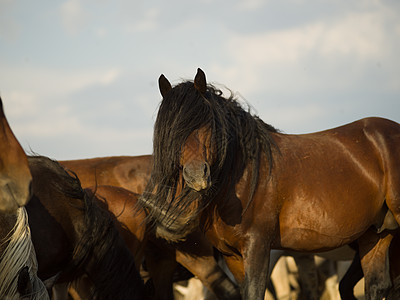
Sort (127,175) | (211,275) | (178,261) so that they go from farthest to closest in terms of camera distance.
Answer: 1. (127,175)
2. (178,261)
3. (211,275)

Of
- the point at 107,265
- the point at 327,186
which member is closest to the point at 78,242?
the point at 107,265

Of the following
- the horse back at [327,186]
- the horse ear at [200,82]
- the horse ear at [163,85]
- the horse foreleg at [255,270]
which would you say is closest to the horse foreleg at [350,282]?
the horse back at [327,186]

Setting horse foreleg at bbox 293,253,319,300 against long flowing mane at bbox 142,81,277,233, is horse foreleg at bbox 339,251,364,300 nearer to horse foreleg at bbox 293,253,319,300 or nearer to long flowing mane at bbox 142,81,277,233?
horse foreleg at bbox 293,253,319,300

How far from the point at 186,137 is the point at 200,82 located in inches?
18.6

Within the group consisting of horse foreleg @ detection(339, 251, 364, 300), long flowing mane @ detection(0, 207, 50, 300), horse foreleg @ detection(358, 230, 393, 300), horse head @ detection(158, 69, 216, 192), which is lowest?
horse foreleg @ detection(339, 251, 364, 300)

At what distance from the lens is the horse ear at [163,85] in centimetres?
450

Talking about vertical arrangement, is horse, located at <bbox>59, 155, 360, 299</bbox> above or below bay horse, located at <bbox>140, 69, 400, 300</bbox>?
below

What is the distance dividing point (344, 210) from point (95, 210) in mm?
1887

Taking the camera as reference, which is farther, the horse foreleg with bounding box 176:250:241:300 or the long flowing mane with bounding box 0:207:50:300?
the horse foreleg with bounding box 176:250:241:300

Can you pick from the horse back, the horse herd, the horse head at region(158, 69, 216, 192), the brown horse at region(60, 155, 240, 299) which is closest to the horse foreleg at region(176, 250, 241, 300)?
the brown horse at region(60, 155, 240, 299)

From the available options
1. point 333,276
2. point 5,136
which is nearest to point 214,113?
point 5,136

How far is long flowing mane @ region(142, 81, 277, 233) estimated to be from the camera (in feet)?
→ 13.8

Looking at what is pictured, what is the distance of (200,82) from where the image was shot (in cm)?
435

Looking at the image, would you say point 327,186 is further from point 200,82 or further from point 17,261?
point 17,261
